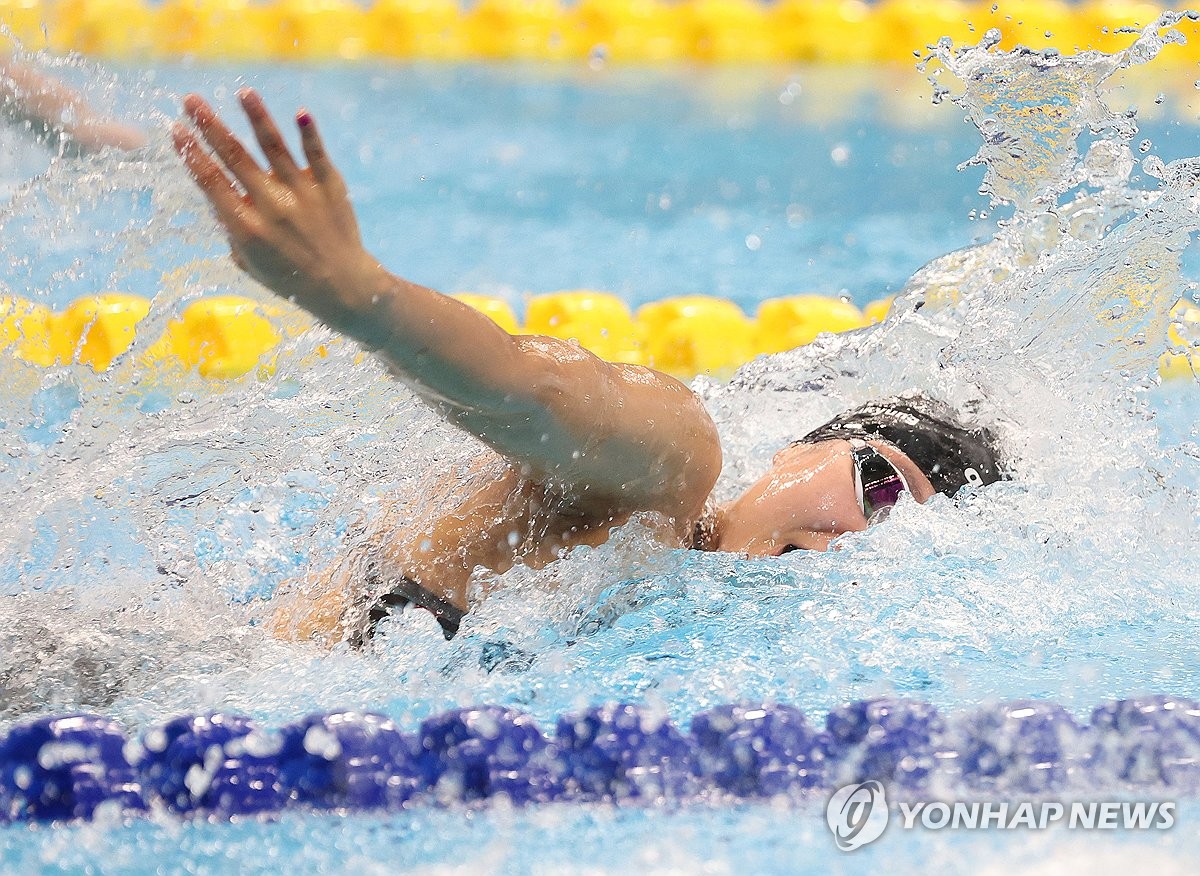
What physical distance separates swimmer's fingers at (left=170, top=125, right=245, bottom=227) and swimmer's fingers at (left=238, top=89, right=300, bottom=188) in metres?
0.04

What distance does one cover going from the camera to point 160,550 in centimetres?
155

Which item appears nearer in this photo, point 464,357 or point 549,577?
point 464,357

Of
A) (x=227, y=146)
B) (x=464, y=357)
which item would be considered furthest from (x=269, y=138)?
(x=464, y=357)

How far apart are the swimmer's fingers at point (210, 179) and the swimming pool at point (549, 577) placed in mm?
121

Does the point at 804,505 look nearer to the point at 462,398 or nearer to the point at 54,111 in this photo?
the point at 462,398

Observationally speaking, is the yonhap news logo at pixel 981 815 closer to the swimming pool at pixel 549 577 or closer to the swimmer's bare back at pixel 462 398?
the swimming pool at pixel 549 577

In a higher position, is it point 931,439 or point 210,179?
point 210,179

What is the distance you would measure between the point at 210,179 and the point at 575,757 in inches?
25.4

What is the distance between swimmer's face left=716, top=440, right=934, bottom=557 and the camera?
5.00 feet

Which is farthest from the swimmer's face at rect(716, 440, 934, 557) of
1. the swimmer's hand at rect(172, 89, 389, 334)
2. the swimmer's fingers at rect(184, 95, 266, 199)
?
the swimmer's fingers at rect(184, 95, 266, 199)

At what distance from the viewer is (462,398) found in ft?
3.74

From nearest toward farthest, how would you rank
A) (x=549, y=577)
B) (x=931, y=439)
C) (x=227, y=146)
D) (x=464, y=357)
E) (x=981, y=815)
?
(x=227, y=146), (x=464, y=357), (x=981, y=815), (x=549, y=577), (x=931, y=439)

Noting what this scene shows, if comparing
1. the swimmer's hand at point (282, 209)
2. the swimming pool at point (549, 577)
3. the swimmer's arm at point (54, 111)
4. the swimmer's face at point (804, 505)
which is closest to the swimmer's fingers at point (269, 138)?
the swimmer's hand at point (282, 209)

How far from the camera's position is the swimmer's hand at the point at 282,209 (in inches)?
39.2
